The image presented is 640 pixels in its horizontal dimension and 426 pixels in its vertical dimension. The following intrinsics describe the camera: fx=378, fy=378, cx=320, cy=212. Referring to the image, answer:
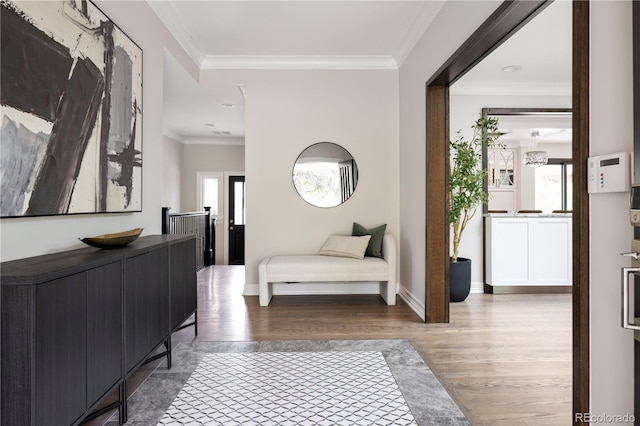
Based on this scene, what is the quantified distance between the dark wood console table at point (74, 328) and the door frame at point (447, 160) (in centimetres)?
206

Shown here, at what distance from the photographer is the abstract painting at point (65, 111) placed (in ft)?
5.43

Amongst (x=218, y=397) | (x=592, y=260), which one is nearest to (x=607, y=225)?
(x=592, y=260)

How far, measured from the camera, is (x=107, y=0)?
250cm

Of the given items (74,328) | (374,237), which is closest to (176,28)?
(374,237)

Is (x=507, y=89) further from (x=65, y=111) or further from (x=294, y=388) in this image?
(x=65, y=111)

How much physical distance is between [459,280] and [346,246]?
53.1 inches

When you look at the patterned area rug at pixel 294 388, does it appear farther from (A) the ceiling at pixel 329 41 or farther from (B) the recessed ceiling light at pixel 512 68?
(B) the recessed ceiling light at pixel 512 68

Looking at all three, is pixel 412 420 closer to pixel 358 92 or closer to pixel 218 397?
pixel 218 397

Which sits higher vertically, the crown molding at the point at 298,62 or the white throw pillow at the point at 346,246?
the crown molding at the point at 298,62

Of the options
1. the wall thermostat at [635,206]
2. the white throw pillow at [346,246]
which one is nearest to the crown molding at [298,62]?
the white throw pillow at [346,246]

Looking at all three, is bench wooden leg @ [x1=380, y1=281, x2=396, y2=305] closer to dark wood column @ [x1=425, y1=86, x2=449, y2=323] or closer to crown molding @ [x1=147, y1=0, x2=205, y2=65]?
dark wood column @ [x1=425, y1=86, x2=449, y2=323]

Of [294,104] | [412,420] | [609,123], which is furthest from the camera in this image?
[294,104]

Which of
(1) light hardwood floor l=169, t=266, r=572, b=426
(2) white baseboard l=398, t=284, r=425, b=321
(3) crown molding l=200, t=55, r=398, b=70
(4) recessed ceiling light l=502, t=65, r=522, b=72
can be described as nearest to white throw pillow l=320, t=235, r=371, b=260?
(1) light hardwood floor l=169, t=266, r=572, b=426

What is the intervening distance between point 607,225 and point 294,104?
3836 millimetres
